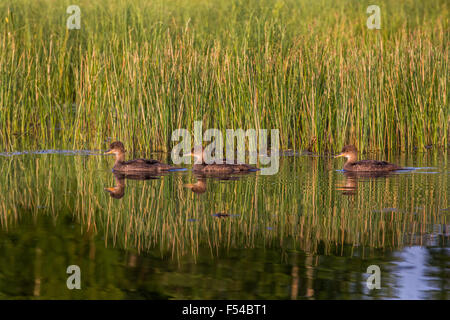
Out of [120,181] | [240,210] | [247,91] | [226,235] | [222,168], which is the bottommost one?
[226,235]

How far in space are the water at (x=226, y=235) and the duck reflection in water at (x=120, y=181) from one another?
1.8 inches

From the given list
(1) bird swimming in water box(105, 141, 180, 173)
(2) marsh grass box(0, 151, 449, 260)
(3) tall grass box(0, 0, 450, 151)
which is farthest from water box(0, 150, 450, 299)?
(3) tall grass box(0, 0, 450, 151)

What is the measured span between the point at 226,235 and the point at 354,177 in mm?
4270

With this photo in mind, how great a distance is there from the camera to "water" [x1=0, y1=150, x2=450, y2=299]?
6.27m

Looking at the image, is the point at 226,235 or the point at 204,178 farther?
the point at 204,178

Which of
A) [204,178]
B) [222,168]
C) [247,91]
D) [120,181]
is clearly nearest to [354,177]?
[222,168]

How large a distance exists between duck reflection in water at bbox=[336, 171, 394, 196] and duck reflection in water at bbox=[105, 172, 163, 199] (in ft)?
9.92

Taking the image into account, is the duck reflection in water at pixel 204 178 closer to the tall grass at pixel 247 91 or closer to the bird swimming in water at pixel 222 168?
the bird swimming in water at pixel 222 168

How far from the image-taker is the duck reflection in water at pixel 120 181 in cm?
1032

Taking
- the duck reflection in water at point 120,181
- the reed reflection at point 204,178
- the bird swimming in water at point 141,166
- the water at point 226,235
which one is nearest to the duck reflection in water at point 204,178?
the reed reflection at point 204,178

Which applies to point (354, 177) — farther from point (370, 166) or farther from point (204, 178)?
point (204, 178)

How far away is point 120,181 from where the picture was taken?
11.4 m

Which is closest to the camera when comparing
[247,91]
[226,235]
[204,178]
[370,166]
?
[226,235]

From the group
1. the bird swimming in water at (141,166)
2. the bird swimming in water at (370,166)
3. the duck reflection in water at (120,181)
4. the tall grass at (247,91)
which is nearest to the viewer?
the duck reflection in water at (120,181)
